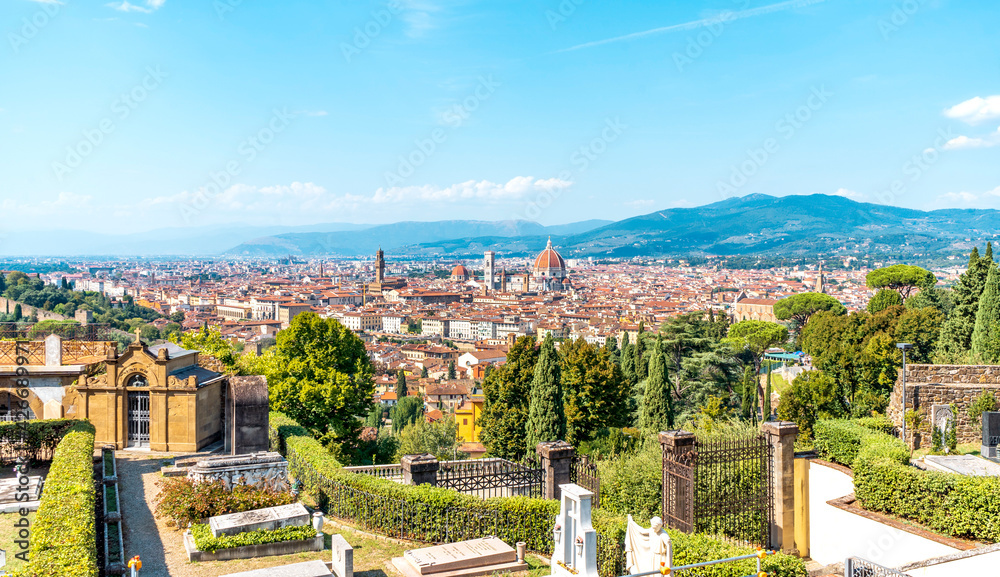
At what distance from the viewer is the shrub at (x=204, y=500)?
7668 millimetres

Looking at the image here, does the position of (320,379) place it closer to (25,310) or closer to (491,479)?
(491,479)

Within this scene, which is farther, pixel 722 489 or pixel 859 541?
pixel 859 541

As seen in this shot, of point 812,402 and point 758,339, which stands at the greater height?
point 812,402

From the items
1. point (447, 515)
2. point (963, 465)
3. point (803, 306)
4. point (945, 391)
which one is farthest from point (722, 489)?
point (803, 306)

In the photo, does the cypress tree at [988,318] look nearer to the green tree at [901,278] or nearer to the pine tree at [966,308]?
the pine tree at [966,308]

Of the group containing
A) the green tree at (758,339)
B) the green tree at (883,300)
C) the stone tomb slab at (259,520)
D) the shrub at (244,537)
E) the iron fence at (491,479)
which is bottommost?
the green tree at (758,339)

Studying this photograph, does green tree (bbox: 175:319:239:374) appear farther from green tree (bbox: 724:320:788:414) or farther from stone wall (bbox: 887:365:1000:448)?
green tree (bbox: 724:320:788:414)

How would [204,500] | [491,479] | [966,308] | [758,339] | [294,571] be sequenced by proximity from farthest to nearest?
[758,339]
[966,308]
[491,479]
[204,500]
[294,571]

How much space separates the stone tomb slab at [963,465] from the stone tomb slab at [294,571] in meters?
9.11

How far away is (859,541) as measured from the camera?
9469 mm

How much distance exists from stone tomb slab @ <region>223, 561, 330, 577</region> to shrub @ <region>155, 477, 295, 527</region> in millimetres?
1524

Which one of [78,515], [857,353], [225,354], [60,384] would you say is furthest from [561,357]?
[78,515]

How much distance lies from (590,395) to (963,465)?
10.6 metres

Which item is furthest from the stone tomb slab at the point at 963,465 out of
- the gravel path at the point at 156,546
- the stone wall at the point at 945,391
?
the gravel path at the point at 156,546
